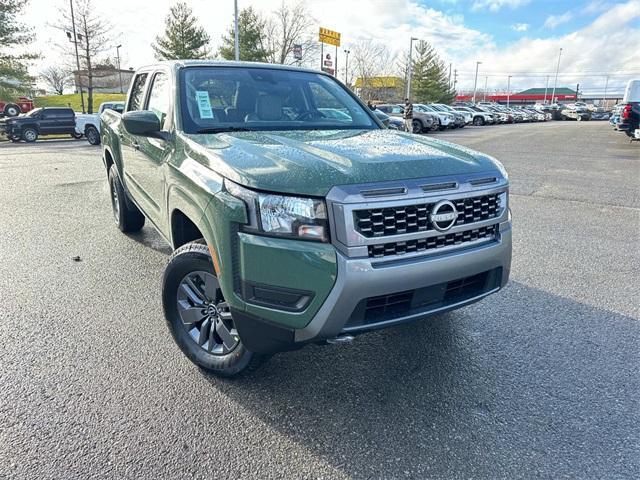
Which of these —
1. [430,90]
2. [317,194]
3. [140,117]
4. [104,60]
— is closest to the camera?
[317,194]

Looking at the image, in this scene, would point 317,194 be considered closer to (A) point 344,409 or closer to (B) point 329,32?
(A) point 344,409

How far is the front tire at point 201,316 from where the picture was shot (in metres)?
2.60

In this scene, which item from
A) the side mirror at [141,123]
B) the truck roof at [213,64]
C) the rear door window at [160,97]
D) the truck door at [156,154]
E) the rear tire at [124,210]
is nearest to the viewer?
the side mirror at [141,123]

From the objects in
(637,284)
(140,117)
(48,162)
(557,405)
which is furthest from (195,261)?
(48,162)

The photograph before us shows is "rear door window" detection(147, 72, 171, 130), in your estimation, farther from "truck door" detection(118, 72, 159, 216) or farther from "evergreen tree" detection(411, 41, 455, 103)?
"evergreen tree" detection(411, 41, 455, 103)

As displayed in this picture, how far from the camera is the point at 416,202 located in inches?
87.6

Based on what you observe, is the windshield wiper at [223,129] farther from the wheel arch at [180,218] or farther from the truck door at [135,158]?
the truck door at [135,158]

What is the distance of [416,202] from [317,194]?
49cm

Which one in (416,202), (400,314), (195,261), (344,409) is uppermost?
(416,202)

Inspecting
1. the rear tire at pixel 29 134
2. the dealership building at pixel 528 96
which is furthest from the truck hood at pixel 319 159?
the dealership building at pixel 528 96

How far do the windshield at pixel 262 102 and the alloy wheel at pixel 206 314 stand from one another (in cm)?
104

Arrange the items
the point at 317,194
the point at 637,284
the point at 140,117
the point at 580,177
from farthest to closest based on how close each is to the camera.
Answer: the point at 580,177
the point at 637,284
the point at 140,117
the point at 317,194

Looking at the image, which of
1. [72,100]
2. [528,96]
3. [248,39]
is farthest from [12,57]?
[528,96]

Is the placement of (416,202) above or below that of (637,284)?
above
